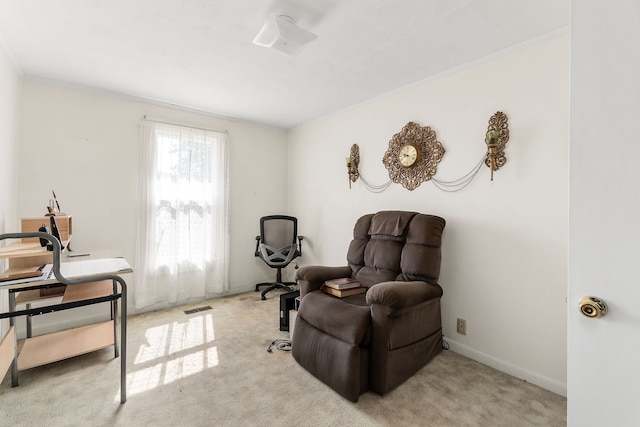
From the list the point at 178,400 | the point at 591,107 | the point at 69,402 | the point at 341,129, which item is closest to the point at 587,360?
the point at 591,107

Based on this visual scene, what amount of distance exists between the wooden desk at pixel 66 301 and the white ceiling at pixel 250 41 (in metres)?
1.49

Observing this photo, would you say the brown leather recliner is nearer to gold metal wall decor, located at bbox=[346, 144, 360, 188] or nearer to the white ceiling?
gold metal wall decor, located at bbox=[346, 144, 360, 188]

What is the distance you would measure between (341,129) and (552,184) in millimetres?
2252

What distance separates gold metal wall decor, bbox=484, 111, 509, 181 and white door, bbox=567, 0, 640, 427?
133 cm

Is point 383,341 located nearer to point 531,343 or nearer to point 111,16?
point 531,343

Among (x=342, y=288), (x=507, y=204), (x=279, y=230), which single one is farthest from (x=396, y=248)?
(x=279, y=230)

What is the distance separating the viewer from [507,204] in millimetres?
2141

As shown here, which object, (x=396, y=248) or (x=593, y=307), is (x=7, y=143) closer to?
(x=396, y=248)

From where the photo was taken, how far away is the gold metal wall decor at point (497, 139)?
2119mm

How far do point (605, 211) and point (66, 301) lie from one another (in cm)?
285

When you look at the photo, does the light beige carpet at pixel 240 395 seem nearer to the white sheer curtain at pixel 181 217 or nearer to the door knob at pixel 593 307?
the white sheer curtain at pixel 181 217

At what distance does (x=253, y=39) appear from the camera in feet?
6.70

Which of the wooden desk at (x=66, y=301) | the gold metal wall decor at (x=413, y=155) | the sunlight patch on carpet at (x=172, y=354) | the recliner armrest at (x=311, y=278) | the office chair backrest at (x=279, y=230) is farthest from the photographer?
the office chair backrest at (x=279, y=230)

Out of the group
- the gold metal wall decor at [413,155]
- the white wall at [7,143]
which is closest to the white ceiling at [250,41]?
the white wall at [7,143]
